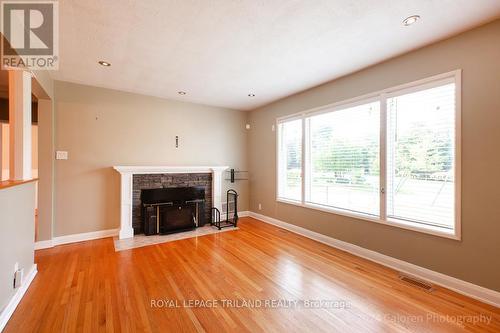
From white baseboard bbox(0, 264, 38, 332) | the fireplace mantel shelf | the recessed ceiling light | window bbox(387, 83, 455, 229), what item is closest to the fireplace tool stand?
the fireplace mantel shelf

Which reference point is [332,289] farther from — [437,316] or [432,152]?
[432,152]

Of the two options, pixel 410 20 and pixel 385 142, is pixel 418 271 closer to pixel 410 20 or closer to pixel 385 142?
pixel 385 142

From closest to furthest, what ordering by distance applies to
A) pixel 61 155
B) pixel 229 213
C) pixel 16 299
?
pixel 16 299, pixel 61 155, pixel 229 213

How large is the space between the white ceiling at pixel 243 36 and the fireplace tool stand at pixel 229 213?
8.90 feet

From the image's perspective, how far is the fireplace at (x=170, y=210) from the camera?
422 cm

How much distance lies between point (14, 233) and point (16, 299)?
616 mm

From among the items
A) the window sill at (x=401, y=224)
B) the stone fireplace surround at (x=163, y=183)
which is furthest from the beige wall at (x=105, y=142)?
the window sill at (x=401, y=224)

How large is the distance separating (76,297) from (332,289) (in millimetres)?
2631

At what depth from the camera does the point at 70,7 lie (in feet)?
6.34

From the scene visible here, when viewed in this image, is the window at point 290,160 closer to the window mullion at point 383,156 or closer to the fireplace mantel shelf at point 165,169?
the fireplace mantel shelf at point 165,169

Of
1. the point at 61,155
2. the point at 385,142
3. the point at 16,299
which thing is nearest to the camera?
the point at 16,299

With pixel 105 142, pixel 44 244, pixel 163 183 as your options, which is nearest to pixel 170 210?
pixel 163 183

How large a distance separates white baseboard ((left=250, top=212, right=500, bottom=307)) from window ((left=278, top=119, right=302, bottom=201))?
89cm

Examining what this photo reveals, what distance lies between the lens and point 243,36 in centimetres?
239
